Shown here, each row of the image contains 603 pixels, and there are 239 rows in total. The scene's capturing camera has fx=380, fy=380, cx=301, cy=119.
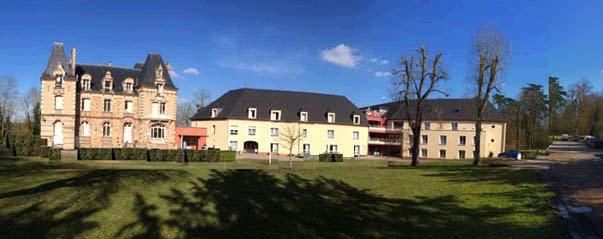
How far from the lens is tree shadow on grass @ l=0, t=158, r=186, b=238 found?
25.2 ft

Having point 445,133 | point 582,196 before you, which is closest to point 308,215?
point 582,196

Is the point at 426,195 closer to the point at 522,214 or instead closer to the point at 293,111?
the point at 522,214

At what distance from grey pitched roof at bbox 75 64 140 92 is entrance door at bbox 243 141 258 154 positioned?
15.1 m

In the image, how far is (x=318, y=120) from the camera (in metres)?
51.9

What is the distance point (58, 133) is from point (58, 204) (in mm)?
33419

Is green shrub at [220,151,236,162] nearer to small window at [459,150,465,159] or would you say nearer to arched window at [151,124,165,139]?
arched window at [151,124,165,139]

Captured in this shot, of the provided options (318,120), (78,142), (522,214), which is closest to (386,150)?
(318,120)

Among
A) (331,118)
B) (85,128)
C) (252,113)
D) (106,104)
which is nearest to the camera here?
(85,128)

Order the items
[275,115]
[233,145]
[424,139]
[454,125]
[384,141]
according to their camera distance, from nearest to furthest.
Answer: [233,145]
[275,115]
[454,125]
[424,139]
[384,141]

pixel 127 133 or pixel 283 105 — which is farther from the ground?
pixel 283 105

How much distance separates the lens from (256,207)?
34.8ft

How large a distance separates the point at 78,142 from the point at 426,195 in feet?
122

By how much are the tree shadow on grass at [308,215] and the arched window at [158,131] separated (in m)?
29.5

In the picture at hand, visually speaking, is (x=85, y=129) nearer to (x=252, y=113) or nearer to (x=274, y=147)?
(x=252, y=113)
